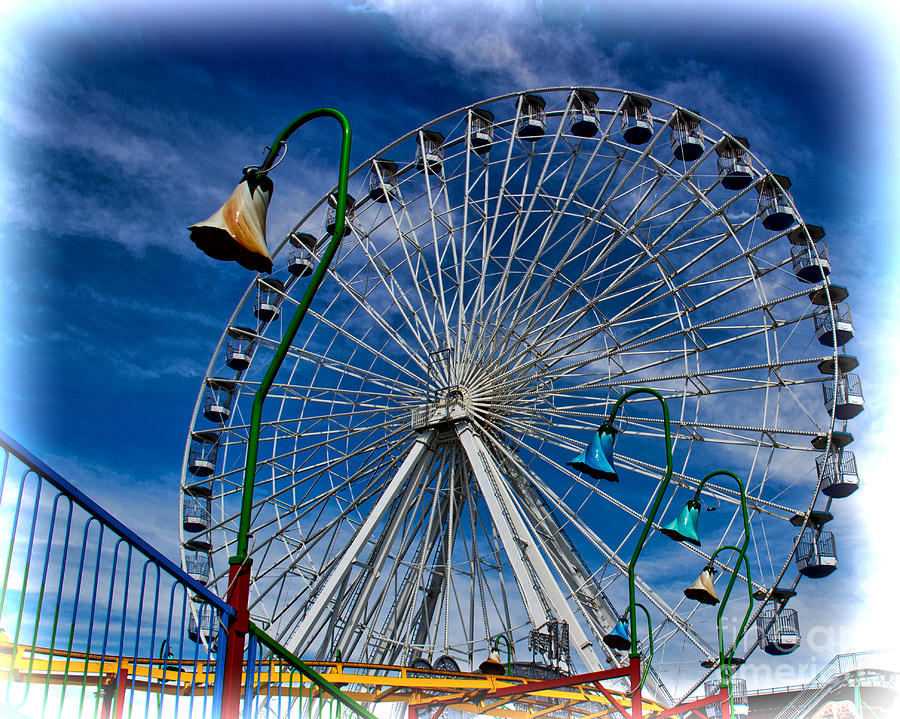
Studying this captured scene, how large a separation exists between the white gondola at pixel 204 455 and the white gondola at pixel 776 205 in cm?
1568

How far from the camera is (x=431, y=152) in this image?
2589 centimetres

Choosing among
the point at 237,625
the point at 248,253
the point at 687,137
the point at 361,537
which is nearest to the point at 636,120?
the point at 687,137

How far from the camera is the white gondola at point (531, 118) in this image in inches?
949

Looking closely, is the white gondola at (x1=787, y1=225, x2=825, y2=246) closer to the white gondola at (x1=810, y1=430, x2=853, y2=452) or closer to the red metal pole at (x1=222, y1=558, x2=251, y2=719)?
the white gondola at (x1=810, y1=430, x2=853, y2=452)

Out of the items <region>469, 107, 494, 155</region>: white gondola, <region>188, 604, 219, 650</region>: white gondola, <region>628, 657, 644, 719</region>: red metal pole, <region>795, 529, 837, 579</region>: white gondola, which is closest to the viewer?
<region>188, 604, 219, 650</region>: white gondola

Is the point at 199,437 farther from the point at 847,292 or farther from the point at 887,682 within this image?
the point at 887,682

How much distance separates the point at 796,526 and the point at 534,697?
6.42m

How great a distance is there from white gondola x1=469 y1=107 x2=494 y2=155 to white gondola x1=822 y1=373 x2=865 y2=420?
11.0 meters

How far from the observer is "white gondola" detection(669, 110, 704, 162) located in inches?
867

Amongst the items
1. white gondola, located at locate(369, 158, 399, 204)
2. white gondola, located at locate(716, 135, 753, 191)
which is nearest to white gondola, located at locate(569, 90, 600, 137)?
white gondola, located at locate(716, 135, 753, 191)

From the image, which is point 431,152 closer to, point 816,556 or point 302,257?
point 302,257

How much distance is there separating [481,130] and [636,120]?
4.56 m

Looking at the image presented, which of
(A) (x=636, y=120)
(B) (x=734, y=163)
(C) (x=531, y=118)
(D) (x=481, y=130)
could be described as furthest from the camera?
(D) (x=481, y=130)

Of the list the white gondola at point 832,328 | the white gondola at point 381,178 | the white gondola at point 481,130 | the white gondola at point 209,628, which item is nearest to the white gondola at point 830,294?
the white gondola at point 832,328
